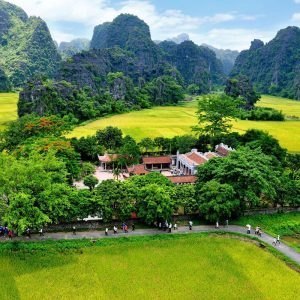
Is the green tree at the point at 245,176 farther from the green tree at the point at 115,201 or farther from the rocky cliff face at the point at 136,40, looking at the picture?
the rocky cliff face at the point at 136,40

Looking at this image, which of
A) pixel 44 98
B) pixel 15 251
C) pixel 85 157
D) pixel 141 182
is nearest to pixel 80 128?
pixel 44 98

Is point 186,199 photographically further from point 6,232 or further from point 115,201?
point 6,232

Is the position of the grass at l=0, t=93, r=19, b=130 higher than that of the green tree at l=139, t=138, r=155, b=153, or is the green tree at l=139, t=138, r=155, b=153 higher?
the green tree at l=139, t=138, r=155, b=153

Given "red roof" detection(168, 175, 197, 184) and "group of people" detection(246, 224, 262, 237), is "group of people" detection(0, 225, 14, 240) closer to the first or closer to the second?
"red roof" detection(168, 175, 197, 184)

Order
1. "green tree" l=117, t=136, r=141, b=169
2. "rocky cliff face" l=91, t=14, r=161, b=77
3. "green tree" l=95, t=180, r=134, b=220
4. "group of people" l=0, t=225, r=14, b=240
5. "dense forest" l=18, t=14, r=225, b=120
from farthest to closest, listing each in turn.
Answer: "rocky cliff face" l=91, t=14, r=161, b=77, "dense forest" l=18, t=14, r=225, b=120, "green tree" l=117, t=136, r=141, b=169, "green tree" l=95, t=180, r=134, b=220, "group of people" l=0, t=225, r=14, b=240

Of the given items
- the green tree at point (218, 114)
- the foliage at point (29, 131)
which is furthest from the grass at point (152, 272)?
the green tree at point (218, 114)

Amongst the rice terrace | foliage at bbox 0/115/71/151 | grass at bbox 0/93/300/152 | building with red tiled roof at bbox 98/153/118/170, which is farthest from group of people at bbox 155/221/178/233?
grass at bbox 0/93/300/152
